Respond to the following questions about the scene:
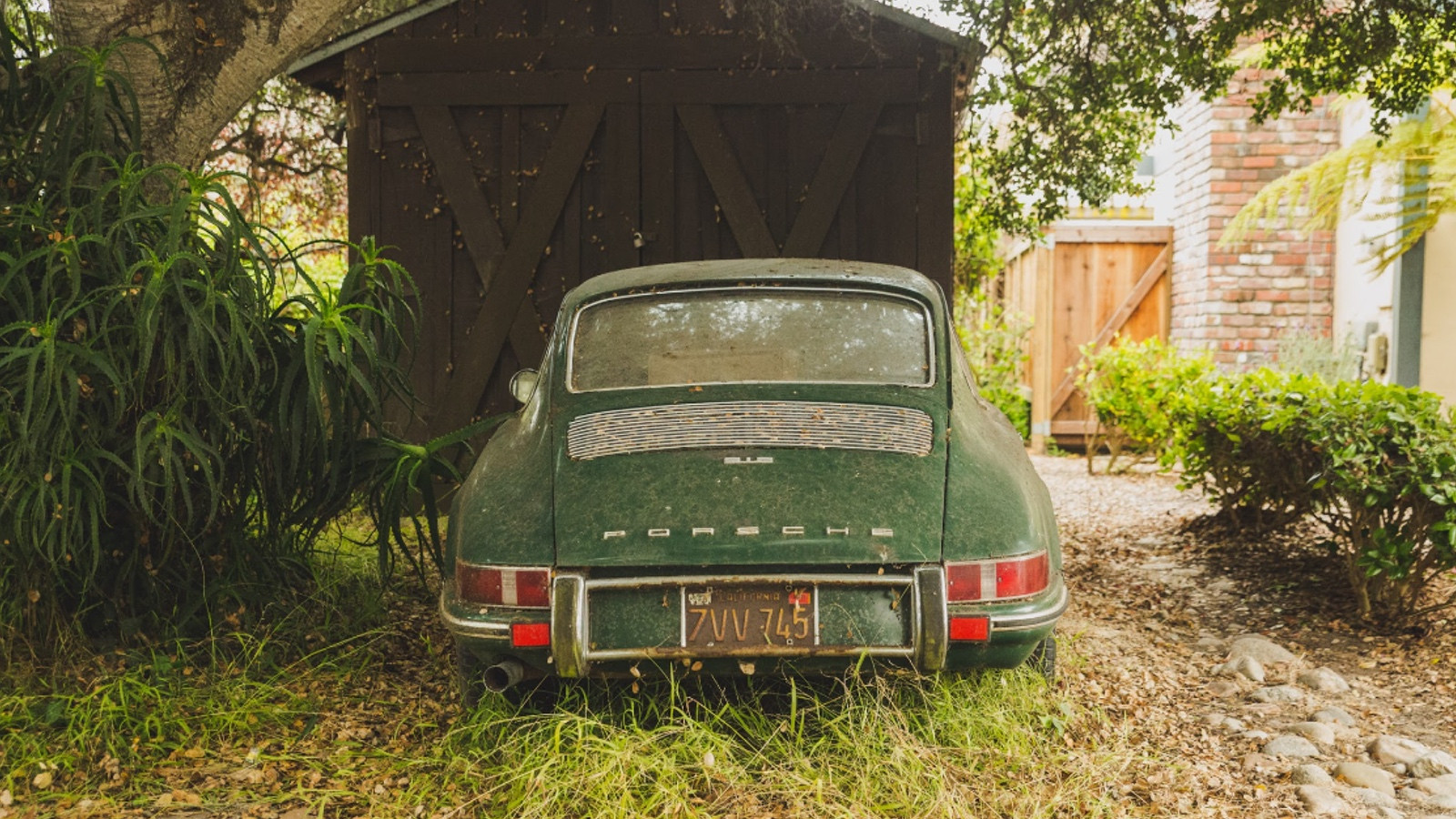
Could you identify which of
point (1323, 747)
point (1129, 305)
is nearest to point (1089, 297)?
point (1129, 305)

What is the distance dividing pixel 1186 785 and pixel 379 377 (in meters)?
3.14

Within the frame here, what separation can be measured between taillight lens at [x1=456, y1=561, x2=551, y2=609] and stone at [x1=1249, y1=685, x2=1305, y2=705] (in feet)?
9.15

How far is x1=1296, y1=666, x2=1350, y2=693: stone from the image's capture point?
4.27 metres

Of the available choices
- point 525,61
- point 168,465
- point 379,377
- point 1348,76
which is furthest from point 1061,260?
point 168,465

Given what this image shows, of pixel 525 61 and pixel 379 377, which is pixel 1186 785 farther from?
pixel 525 61

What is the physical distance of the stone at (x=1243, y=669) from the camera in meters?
4.40

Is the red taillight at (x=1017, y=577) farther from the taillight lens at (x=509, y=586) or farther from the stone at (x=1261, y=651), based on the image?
the stone at (x=1261, y=651)

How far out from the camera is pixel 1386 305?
8.99 meters

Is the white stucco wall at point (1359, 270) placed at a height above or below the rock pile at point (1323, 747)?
above

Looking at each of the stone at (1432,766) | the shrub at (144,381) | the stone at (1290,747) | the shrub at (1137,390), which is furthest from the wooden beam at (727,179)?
the stone at (1432,766)

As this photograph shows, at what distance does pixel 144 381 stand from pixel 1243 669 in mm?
4250

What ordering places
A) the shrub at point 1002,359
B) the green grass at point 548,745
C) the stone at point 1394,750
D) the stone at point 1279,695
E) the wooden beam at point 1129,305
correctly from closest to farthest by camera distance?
the green grass at point 548,745
the stone at point 1394,750
the stone at point 1279,695
the wooden beam at point 1129,305
the shrub at point 1002,359

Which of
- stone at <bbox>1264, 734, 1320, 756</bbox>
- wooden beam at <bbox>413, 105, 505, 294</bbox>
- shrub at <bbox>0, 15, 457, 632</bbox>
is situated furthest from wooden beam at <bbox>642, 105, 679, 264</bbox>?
stone at <bbox>1264, 734, 1320, 756</bbox>

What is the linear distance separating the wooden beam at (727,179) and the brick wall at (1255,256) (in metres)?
5.79
